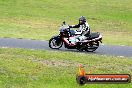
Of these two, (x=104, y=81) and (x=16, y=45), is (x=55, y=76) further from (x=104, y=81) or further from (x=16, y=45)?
(x=16, y=45)

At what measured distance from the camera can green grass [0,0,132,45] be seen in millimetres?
35406

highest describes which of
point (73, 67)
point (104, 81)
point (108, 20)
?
point (104, 81)

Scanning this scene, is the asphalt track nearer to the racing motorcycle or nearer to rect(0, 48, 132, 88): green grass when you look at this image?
the racing motorcycle

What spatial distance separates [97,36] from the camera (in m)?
20.0

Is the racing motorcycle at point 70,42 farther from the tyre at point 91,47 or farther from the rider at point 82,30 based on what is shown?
the rider at point 82,30

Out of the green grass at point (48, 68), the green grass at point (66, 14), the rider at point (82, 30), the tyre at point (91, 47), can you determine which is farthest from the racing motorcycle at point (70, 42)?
the green grass at point (66, 14)

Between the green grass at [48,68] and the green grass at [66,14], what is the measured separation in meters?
16.6

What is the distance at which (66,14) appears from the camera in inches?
1699

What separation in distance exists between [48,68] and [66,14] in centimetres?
2976

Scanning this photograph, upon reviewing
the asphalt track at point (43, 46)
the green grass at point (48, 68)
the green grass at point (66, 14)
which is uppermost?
the green grass at point (48, 68)

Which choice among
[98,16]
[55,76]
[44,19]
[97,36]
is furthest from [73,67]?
[98,16]

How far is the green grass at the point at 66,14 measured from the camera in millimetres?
35406

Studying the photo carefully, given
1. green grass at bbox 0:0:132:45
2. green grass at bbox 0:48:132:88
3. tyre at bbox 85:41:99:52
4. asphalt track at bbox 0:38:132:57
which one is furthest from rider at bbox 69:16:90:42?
green grass at bbox 0:0:132:45

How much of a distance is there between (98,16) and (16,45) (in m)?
22.8
